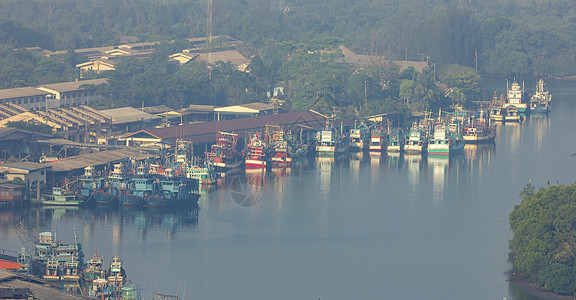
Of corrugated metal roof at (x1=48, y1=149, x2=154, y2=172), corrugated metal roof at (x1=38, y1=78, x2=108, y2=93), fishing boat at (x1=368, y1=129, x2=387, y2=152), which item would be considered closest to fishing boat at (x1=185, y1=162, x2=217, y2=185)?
corrugated metal roof at (x1=48, y1=149, x2=154, y2=172)

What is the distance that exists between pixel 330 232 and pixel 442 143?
15.6 meters

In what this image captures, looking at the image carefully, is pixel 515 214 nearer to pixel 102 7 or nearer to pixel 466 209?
pixel 466 209

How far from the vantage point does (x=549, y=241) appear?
29812 millimetres

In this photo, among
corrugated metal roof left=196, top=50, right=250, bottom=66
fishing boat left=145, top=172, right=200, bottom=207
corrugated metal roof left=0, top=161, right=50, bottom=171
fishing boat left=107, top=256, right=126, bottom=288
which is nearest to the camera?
fishing boat left=107, top=256, right=126, bottom=288

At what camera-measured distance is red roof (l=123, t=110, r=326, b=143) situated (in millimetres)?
46281

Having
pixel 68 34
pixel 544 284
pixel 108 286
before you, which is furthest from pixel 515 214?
pixel 68 34

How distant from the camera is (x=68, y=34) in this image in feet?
243

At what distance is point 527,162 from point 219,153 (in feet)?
40.9

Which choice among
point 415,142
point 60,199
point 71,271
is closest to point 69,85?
point 415,142

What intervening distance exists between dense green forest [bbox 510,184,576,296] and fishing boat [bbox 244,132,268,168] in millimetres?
15416

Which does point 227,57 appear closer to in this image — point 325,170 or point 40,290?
point 325,170

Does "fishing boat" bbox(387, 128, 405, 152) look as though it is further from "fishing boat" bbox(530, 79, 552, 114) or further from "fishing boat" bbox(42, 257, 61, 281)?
"fishing boat" bbox(42, 257, 61, 281)

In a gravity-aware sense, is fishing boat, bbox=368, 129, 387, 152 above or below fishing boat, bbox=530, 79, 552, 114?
below

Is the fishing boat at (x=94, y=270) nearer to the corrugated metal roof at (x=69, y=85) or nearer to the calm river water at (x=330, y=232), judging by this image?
the calm river water at (x=330, y=232)
